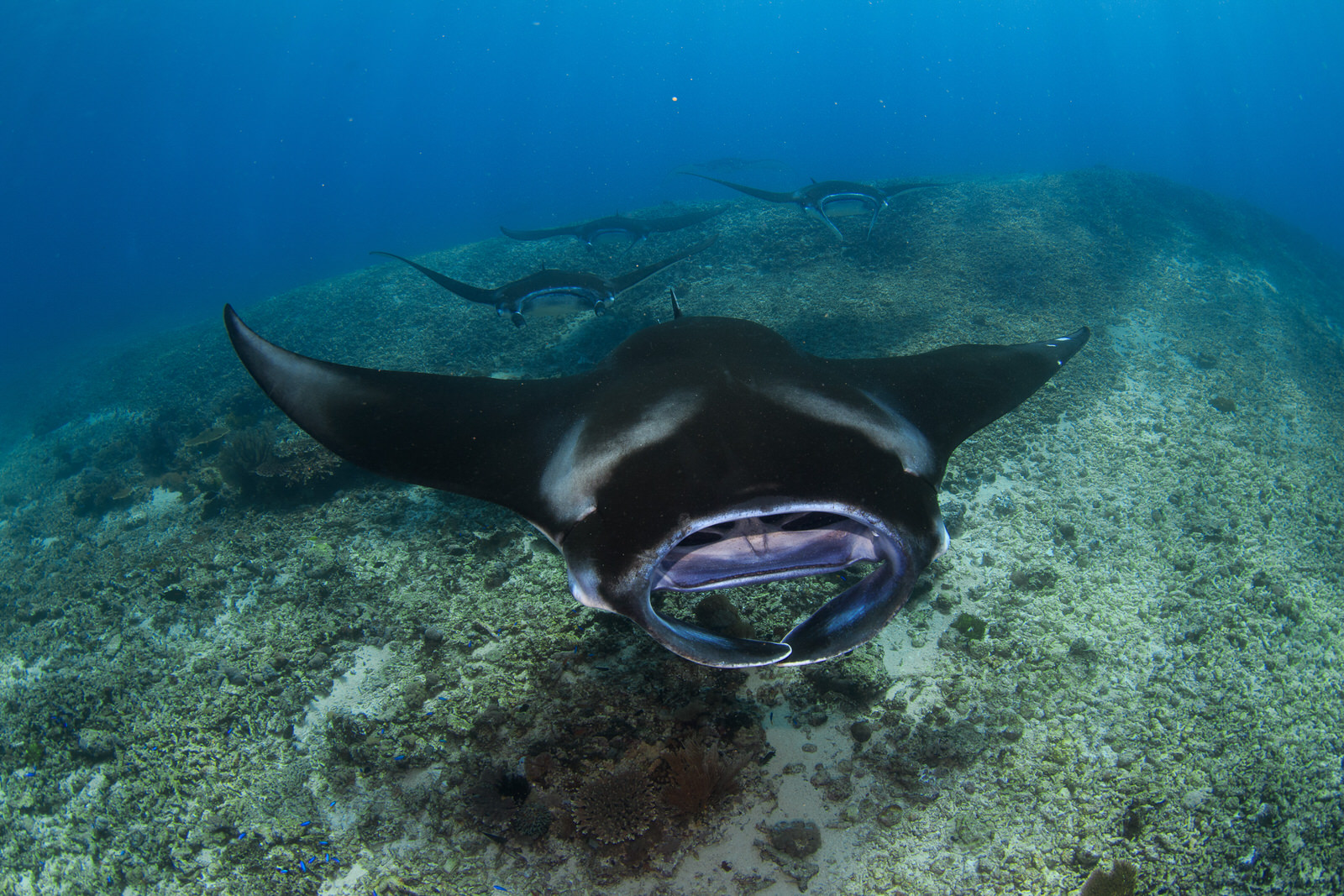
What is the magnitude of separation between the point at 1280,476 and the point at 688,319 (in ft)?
17.4

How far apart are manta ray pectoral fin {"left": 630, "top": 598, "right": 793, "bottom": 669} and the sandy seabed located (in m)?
0.92

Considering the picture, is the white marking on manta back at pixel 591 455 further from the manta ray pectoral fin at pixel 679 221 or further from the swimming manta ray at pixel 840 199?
the manta ray pectoral fin at pixel 679 221

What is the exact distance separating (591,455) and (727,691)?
150cm

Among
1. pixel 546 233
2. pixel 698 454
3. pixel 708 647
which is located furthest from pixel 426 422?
pixel 546 233

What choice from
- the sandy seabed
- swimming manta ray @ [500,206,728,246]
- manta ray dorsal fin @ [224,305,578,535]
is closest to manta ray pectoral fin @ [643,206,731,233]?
swimming manta ray @ [500,206,728,246]

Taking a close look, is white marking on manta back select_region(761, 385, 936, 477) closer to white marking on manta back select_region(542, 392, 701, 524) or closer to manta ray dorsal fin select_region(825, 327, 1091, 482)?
manta ray dorsal fin select_region(825, 327, 1091, 482)

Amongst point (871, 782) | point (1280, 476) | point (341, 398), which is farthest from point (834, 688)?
point (1280, 476)

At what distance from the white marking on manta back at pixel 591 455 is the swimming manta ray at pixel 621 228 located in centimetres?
828

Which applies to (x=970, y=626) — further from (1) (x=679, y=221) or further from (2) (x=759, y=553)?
(1) (x=679, y=221)

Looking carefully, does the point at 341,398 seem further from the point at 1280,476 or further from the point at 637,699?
the point at 1280,476

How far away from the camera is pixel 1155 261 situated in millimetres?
7793

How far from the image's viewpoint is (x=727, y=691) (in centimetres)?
279

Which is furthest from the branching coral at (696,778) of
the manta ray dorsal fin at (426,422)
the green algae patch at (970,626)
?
the green algae patch at (970,626)

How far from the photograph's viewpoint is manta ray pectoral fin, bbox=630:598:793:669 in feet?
5.89
